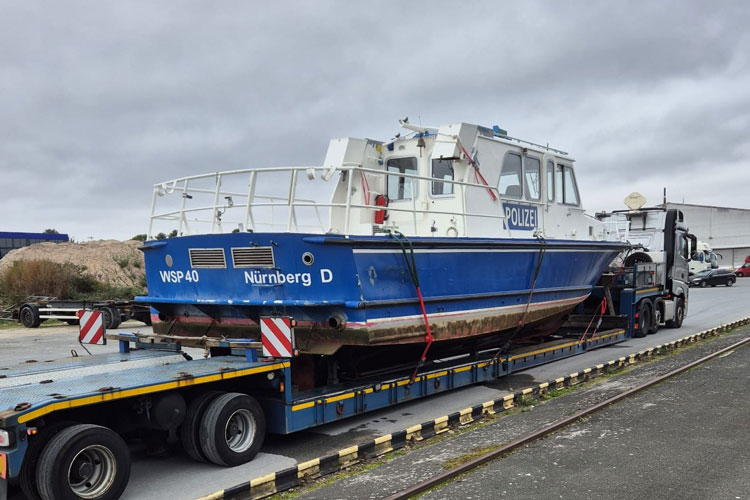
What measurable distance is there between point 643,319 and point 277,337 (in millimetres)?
10900

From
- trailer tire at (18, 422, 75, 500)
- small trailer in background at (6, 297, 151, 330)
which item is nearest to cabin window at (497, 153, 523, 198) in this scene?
trailer tire at (18, 422, 75, 500)

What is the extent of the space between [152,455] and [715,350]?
10.1 meters

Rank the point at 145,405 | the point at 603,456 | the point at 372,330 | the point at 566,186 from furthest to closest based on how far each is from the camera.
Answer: the point at 566,186 → the point at 372,330 → the point at 603,456 → the point at 145,405

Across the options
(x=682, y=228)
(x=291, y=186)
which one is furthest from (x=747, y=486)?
(x=682, y=228)

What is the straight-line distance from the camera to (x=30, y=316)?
1972 centimetres

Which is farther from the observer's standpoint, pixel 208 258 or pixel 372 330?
pixel 208 258

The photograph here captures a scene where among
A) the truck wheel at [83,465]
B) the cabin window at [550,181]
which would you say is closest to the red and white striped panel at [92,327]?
the truck wheel at [83,465]

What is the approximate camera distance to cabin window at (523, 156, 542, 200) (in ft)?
32.5

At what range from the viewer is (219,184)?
7559 millimetres

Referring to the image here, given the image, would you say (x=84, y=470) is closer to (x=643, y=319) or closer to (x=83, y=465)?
(x=83, y=465)

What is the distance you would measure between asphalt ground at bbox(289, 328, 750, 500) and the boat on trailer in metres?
1.44

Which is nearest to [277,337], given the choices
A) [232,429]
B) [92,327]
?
[232,429]

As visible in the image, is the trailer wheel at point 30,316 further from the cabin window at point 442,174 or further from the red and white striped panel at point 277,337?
the red and white striped panel at point 277,337

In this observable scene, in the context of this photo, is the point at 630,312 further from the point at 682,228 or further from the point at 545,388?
the point at 545,388
